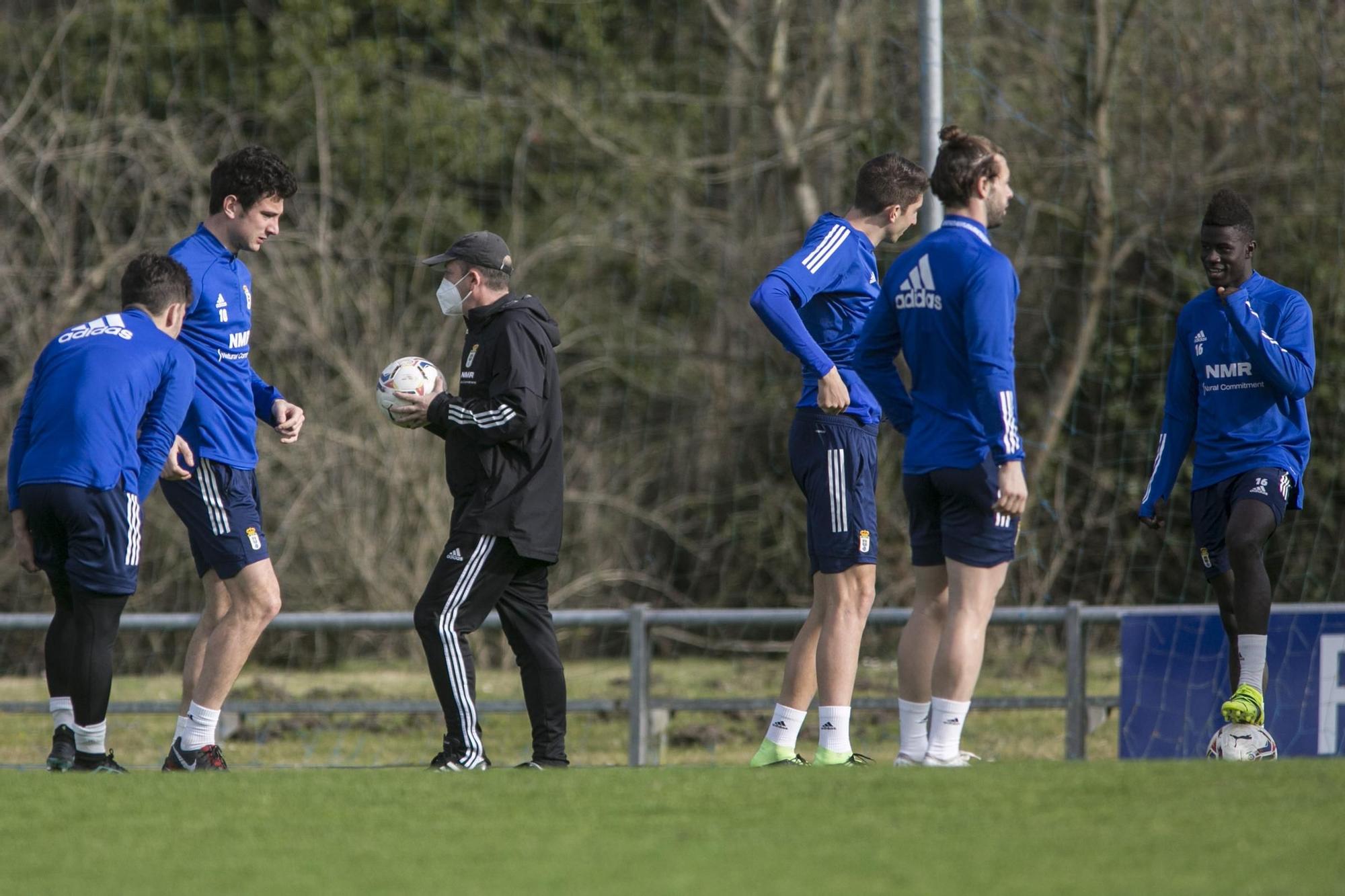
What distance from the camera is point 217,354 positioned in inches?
254

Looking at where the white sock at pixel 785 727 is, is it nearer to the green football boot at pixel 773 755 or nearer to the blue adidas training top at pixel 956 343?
the green football boot at pixel 773 755

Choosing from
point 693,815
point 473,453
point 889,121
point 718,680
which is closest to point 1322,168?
point 889,121

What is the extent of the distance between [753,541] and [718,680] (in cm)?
157

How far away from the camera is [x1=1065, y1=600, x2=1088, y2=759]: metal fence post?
344 inches

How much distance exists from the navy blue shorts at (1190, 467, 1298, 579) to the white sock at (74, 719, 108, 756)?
14.4ft

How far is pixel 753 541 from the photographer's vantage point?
12.8 meters

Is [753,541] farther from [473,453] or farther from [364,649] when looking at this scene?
[473,453]

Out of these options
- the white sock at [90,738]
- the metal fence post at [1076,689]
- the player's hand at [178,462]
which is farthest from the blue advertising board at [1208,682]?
the white sock at [90,738]

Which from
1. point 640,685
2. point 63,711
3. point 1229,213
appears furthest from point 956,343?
point 640,685

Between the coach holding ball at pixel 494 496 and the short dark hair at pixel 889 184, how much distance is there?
4.33 ft

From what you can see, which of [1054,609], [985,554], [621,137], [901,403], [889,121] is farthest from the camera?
[621,137]


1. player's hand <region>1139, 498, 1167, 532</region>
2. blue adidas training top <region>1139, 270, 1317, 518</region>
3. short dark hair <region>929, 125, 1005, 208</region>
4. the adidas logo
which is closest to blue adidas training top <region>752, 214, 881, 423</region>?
the adidas logo

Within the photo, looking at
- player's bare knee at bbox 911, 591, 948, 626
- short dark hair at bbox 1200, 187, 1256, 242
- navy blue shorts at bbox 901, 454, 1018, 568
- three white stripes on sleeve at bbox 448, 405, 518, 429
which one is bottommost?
player's bare knee at bbox 911, 591, 948, 626

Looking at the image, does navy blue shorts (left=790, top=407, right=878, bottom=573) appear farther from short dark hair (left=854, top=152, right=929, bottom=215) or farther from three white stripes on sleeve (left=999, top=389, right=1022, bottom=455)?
three white stripes on sleeve (left=999, top=389, right=1022, bottom=455)
